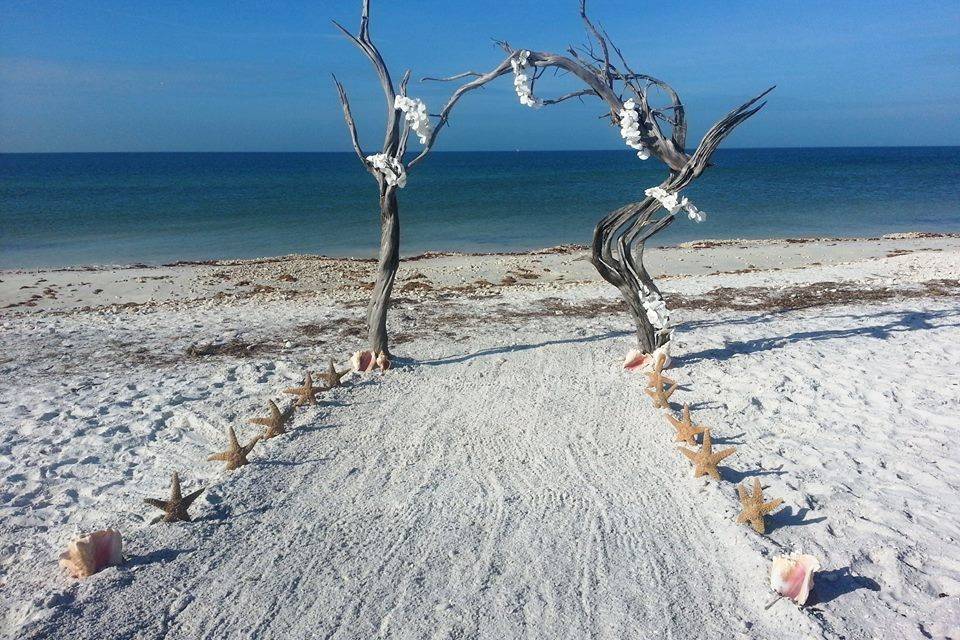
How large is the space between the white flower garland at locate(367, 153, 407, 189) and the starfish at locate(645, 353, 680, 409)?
2742 mm

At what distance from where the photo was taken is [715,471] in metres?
4.32

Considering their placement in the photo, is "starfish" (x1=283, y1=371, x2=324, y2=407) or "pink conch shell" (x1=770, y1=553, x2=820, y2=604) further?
"starfish" (x1=283, y1=371, x2=324, y2=407)

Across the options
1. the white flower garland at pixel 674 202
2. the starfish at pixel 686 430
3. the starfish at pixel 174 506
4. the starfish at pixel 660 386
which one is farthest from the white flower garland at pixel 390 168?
the starfish at pixel 174 506

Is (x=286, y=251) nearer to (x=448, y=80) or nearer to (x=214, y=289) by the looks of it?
(x=214, y=289)

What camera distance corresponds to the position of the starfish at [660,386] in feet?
18.2

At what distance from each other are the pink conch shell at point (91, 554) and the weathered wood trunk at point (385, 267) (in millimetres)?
3349

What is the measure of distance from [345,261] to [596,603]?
1341 cm

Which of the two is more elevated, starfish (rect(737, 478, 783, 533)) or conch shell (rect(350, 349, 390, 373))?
conch shell (rect(350, 349, 390, 373))

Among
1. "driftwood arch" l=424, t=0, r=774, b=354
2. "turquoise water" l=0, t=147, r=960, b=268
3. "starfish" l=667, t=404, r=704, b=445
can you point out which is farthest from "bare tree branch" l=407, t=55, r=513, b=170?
"turquoise water" l=0, t=147, r=960, b=268

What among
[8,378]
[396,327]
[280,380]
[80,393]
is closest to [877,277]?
[396,327]

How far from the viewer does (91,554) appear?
11.1ft

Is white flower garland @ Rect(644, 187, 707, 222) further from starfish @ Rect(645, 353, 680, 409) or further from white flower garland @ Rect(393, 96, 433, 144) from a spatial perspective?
white flower garland @ Rect(393, 96, 433, 144)

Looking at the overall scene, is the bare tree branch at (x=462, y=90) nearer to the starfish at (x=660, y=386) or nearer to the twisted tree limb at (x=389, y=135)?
the twisted tree limb at (x=389, y=135)

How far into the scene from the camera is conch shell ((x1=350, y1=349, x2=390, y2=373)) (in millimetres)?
6469
